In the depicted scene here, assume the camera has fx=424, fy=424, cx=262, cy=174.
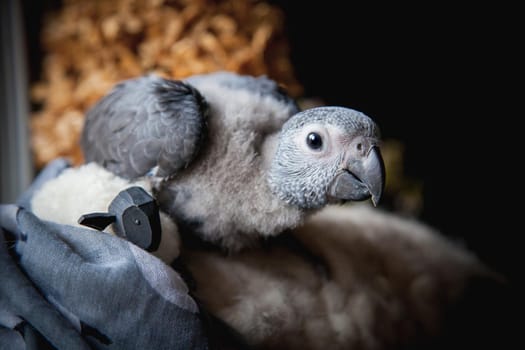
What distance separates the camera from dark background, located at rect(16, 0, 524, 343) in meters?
1.05

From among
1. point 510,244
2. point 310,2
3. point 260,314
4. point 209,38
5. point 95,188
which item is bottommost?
point 510,244

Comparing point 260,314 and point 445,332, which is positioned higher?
point 260,314

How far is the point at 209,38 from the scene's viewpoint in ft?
2.47

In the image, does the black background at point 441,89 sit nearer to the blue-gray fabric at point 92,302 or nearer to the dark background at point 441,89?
the dark background at point 441,89

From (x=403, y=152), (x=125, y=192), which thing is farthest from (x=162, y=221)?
(x=403, y=152)

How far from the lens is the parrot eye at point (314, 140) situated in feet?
1.63

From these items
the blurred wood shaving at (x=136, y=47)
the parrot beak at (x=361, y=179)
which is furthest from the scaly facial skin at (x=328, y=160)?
the blurred wood shaving at (x=136, y=47)

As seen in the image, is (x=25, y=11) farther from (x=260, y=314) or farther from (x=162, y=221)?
(x=260, y=314)

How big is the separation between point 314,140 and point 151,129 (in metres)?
0.19

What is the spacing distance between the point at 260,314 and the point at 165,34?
0.53 meters

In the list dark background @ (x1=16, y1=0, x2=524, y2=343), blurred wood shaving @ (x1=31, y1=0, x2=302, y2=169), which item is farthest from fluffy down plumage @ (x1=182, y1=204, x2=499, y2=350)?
dark background @ (x1=16, y1=0, x2=524, y2=343)

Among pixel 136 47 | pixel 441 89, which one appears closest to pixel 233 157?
pixel 136 47

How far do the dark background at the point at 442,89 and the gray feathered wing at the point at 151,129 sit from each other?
0.57 m

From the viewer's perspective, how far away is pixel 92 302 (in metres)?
0.38
